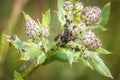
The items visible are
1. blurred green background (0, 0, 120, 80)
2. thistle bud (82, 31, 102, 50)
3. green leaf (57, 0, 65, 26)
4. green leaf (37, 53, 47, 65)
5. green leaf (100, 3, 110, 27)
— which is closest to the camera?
thistle bud (82, 31, 102, 50)

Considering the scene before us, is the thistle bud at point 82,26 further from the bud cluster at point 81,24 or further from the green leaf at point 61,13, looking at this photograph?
the green leaf at point 61,13

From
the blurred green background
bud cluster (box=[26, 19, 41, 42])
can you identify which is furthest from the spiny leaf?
the blurred green background

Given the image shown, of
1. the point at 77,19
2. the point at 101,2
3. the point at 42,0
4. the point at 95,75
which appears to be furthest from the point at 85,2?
the point at 77,19

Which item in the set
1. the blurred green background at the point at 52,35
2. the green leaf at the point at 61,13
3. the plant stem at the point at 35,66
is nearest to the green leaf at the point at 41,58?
the plant stem at the point at 35,66

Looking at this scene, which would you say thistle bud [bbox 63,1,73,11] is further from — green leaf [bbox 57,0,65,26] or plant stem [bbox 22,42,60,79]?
plant stem [bbox 22,42,60,79]

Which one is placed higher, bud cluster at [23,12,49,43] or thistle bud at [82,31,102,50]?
bud cluster at [23,12,49,43]

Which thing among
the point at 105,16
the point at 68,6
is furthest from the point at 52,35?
the point at 68,6

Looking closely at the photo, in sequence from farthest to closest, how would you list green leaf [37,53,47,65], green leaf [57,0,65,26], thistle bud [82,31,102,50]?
1. green leaf [57,0,65,26]
2. green leaf [37,53,47,65]
3. thistle bud [82,31,102,50]
